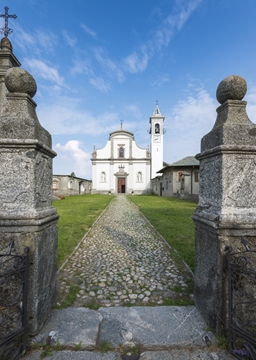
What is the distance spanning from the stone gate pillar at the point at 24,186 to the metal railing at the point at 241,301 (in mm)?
1956

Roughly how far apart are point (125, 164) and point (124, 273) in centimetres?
3255

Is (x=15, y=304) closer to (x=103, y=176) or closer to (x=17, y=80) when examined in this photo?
(x=17, y=80)

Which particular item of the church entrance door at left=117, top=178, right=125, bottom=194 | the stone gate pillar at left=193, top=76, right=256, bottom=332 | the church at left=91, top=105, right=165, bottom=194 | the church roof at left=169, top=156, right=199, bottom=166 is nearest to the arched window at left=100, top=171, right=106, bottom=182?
the church at left=91, top=105, right=165, bottom=194


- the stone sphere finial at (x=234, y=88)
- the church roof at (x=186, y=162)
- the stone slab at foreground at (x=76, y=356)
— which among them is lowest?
the stone slab at foreground at (x=76, y=356)

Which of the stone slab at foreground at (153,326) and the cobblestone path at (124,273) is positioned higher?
the stone slab at foreground at (153,326)

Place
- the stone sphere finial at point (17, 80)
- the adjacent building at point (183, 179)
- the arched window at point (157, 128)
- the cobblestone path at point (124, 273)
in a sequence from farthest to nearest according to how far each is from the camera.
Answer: the arched window at point (157, 128) < the adjacent building at point (183, 179) < the cobblestone path at point (124, 273) < the stone sphere finial at point (17, 80)

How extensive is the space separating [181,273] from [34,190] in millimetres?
2997

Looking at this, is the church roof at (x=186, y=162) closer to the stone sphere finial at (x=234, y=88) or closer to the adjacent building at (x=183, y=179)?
the adjacent building at (x=183, y=179)

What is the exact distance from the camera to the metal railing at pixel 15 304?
5.83ft

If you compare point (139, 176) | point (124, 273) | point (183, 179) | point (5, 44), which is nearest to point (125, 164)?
point (139, 176)

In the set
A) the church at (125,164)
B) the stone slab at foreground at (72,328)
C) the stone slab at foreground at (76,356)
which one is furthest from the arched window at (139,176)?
the stone slab at foreground at (76,356)

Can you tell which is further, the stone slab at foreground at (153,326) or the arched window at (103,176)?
the arched window at (103,176)

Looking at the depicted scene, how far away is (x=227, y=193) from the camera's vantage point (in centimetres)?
203

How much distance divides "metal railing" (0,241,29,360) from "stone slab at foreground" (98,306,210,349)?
31.2 inches
